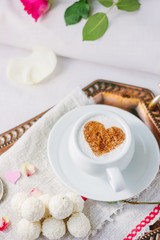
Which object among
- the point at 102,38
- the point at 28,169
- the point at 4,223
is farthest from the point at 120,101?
the point at 4,223

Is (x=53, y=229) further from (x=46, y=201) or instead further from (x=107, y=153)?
(x=107, y=153)

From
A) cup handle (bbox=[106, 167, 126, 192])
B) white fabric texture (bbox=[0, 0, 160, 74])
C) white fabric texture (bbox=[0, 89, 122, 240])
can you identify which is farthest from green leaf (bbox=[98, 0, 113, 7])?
cup handle (bbox=[106, 167, 126, 192])

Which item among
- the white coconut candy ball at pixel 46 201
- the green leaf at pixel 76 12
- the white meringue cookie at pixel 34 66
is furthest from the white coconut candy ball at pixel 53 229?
the green leaf at pixel 76 12

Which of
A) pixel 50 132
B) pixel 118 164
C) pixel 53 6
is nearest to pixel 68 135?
pixel 50 132

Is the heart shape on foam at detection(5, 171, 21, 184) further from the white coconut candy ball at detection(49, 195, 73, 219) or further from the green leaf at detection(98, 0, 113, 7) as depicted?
the green leaf at detection(98, 0, 113, 7)

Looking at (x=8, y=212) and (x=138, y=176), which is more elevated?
(x=8, y=212)

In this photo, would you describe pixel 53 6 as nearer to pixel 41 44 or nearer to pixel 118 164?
pixel 41 44
